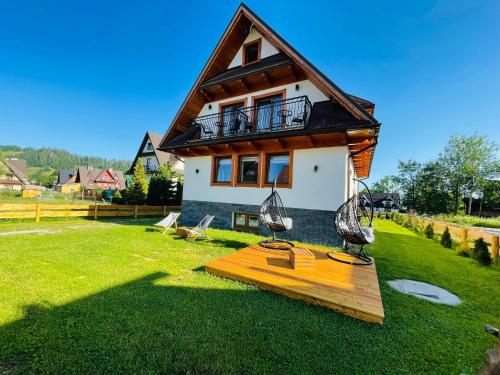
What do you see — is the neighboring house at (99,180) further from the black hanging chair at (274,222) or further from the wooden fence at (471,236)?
the wooden fence at (471,236)

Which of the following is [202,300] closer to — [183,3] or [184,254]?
[184,254]

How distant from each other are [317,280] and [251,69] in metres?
9.28

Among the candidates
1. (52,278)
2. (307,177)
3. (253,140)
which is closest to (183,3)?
(253,140)

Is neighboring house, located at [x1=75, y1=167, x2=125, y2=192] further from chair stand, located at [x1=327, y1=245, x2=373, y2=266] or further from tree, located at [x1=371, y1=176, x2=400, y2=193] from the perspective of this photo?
tree, located at [x1=371, y1=176, x2=400, y2=193]

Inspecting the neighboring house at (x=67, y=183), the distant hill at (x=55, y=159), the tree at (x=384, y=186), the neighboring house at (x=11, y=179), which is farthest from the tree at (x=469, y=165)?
the distant hill at (x=55, y=159)

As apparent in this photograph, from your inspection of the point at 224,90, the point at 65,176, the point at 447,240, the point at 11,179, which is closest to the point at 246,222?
the point at 224,90

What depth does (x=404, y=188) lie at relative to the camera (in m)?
48.8

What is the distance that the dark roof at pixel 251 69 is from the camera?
8960 mm

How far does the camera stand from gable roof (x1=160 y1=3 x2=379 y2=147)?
752 cm

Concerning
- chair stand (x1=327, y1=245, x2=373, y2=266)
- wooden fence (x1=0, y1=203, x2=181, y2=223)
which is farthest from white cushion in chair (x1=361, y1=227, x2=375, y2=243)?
wooden fence (x1=0, y1=203, x2=181, y2=223)

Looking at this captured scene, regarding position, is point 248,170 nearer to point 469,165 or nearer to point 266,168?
point 266,168

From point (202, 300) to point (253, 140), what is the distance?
685 centimetres

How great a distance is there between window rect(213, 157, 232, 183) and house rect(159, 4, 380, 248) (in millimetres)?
51

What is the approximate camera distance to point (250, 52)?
10891mm
